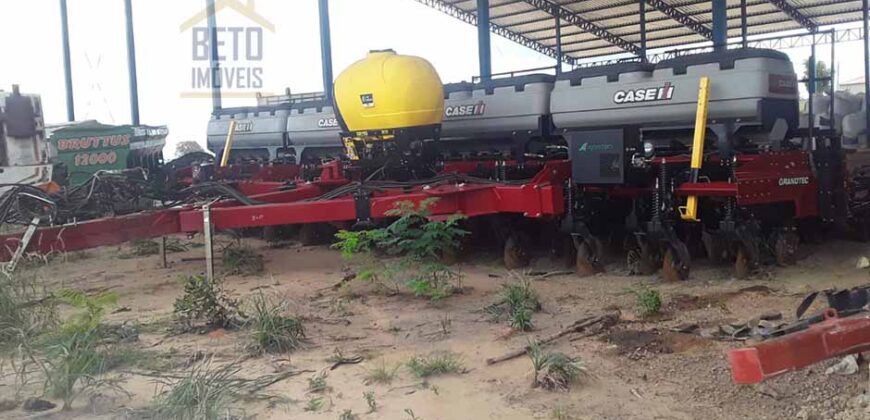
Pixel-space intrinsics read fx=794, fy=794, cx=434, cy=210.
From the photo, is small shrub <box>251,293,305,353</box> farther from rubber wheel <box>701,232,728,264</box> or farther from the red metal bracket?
rubber wheel <box>701,232,728,264</box>

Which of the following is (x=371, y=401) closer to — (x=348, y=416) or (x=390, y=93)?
(x=348, y=416)

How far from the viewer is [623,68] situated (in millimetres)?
7812

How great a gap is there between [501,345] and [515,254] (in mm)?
2961

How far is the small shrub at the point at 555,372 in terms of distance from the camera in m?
4.19

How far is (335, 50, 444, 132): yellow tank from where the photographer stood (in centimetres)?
801

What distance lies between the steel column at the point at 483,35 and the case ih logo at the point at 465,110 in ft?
26.3

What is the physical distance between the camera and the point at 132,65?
2284cm

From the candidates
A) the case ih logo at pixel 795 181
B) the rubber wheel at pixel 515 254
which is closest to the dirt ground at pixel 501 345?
the rubber wheel at pixel 515 254

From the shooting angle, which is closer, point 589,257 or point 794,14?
point 589,257

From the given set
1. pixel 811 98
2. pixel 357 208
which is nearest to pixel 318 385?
pixel 357 208

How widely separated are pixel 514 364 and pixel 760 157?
3.26 m

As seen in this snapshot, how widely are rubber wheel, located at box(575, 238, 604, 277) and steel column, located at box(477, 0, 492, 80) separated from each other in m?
10.7

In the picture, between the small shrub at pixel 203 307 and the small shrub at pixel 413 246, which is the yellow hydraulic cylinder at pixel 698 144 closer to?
the small shrub at pixel 413 246

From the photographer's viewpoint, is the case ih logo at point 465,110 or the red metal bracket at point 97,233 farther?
the case ih logo at point 465,110
